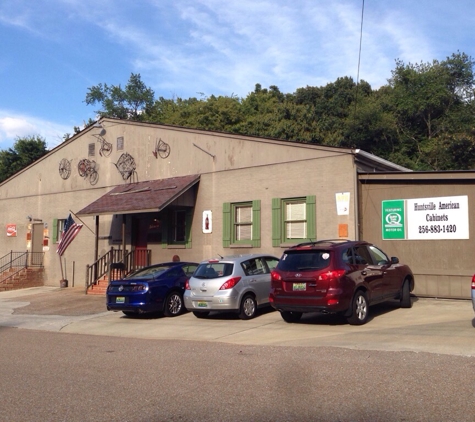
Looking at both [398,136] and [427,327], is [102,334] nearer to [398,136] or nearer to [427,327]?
[427,327]

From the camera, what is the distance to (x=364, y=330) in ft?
37.2

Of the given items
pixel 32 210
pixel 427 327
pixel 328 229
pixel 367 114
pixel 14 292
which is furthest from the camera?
pixel 367 114

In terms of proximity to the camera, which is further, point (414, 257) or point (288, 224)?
point (288, 224)

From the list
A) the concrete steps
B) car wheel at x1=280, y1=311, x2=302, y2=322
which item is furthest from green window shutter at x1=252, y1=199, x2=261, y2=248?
the concrete steps

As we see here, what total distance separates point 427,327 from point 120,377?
6452 mm

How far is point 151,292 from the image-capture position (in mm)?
14875

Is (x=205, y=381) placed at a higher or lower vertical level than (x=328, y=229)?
lower

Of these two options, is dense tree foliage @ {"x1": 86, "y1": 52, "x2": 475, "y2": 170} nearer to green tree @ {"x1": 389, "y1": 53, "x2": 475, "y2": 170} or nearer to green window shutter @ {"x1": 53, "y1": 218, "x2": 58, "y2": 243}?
green tree @ {"x1": 389, "y1": 53, "x2": 475, "y2": 170}

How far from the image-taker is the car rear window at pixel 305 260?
11.8 meters

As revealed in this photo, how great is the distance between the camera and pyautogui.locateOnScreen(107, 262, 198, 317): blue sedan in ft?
48.7

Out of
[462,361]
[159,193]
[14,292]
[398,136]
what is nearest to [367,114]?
[398,136]

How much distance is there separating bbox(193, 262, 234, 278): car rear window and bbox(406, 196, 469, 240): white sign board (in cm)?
556

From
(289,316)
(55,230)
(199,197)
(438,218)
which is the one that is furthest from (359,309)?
(55,230)

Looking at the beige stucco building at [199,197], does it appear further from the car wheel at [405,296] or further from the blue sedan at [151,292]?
the blue sedan at [151,292]
